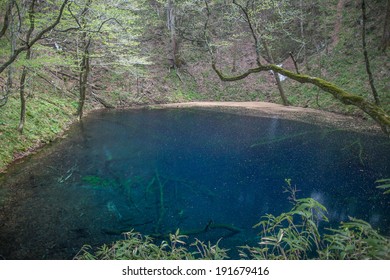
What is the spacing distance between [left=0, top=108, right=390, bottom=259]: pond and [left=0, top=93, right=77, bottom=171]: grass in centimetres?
50

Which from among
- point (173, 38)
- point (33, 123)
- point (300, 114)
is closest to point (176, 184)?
point (33, 123)

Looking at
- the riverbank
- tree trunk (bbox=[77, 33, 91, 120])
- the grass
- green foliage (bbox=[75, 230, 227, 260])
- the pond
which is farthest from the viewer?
tree trunk (bbox=[77, 33, 91, 120])

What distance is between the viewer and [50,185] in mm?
5750

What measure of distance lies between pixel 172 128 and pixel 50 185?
639 cm

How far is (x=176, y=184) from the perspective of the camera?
20.1 feet

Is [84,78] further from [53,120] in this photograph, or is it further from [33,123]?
[33,123]

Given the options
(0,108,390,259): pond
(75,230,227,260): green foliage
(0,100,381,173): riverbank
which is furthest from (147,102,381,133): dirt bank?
(75,230,227,260): green foliage

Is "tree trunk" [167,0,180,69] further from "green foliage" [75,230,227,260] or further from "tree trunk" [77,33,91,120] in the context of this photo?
"green foliage" [75,230,227,260]

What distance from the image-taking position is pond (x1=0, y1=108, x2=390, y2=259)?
421 cm

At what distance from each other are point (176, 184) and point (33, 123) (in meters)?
5.86

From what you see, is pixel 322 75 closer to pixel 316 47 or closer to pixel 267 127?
pixel 316 47

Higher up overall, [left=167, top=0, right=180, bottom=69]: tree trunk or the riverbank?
[left=167, top=0, right=180, bottom=69]: tree trunk

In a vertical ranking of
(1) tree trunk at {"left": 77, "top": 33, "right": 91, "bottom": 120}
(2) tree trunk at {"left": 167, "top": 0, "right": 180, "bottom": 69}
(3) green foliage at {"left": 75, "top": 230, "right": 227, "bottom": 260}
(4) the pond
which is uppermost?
(2) tree trunk at {"left": 167, "top": 0, "right": 180, "bottom": 69}
